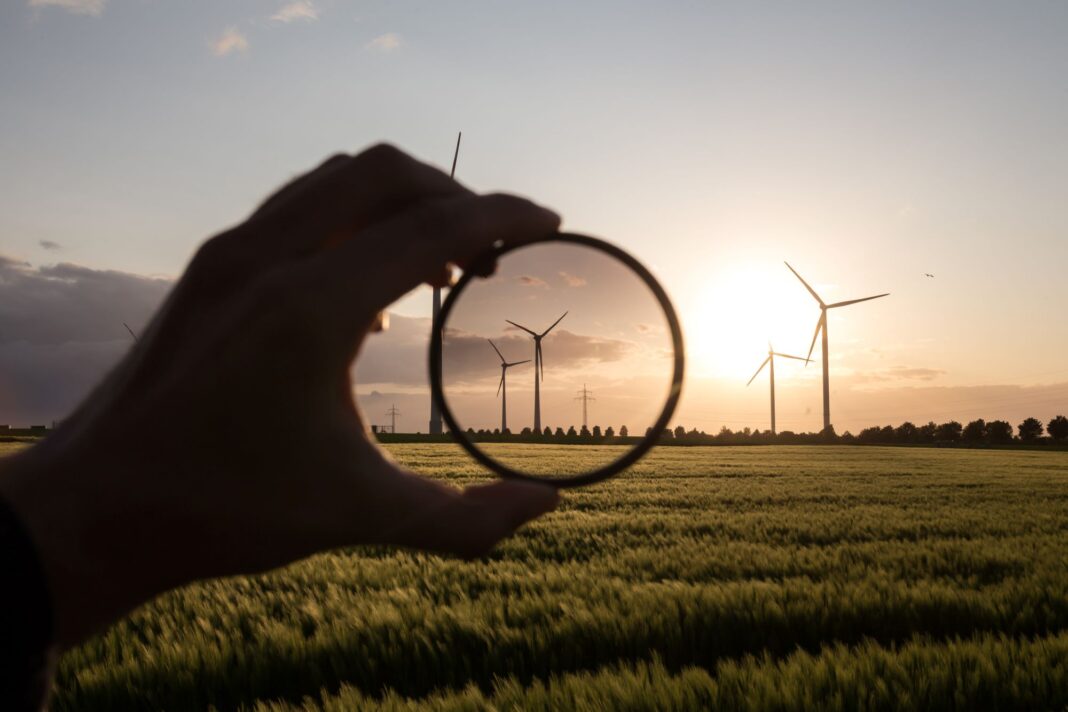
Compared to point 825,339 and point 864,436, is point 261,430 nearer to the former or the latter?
point 825,339

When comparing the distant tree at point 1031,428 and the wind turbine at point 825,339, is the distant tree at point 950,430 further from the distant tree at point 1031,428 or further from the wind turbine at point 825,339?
the wind turbine at point 825,339

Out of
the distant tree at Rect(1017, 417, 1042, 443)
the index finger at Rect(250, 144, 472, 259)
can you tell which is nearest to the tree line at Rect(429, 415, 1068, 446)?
the distant tree at Rect(1017, 417, 1042, 443)

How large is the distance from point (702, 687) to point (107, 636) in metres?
3.83

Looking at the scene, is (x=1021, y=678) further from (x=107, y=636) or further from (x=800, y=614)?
(x=107, y=636)

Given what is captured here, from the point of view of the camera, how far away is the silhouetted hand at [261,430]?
1548mm

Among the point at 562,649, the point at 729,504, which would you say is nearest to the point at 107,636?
the point at 562,649

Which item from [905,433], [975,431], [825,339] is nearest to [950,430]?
[975,431]

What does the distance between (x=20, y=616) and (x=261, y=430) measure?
54 centimetres

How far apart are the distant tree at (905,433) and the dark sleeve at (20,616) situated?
106974 mm

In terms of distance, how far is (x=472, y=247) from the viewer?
1.83 metres

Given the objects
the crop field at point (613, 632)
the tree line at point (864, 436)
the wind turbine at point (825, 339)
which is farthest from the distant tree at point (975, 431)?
the crop field at point (613, 632)

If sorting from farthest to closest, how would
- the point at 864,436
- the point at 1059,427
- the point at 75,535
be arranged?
the point at 1059,427
the point at 864,436
the point at 75,535

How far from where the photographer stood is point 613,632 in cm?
477

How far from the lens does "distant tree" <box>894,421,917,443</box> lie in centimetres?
10051
